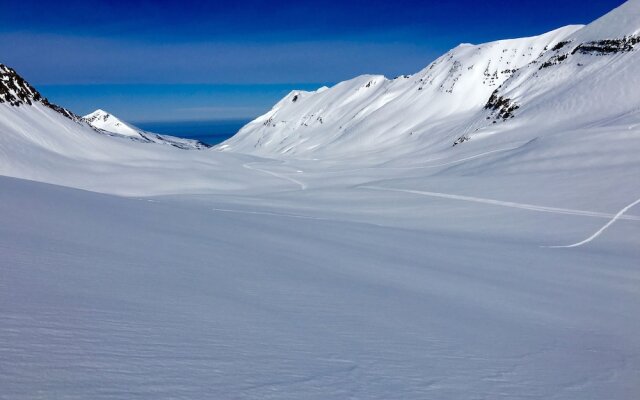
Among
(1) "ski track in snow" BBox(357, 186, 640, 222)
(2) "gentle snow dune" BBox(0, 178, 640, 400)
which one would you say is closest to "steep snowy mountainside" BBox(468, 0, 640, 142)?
(1) "ski track in snow" BBox(357, 186, 640, 222)

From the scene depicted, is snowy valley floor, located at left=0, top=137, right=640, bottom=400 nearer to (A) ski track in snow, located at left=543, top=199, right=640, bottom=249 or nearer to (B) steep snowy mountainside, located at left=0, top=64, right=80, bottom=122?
(A) ski track in snow, located at left=543, top=199, right=640, bottom=249

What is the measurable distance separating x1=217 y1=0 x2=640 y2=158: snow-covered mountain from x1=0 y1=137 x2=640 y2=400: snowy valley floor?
44276 millimetres

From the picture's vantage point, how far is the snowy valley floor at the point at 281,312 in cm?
393

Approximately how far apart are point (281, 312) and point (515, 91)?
9515cm

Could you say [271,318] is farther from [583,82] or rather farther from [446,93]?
[446,93]

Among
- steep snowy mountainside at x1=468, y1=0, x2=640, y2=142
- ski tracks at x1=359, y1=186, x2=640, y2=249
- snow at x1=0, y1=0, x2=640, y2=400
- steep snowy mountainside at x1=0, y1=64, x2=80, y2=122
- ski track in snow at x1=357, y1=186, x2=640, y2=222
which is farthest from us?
steep snowy mountainside at x1=468, y1=0, x2=640, y2=142

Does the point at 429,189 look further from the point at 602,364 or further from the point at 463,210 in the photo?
the point at 602,364

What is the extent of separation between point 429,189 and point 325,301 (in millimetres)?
24937

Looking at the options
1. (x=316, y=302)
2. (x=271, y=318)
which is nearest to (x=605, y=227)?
(x=316, y=302)

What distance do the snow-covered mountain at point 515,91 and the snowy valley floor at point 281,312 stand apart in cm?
4428

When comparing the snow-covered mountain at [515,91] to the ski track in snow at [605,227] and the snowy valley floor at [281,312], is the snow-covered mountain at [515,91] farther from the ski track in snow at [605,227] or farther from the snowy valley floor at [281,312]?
the snowy valley floor at [281,312]

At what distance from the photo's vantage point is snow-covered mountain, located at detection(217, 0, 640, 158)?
69.9 meters

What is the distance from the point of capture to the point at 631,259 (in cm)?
1497

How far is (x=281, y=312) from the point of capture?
6133mm
